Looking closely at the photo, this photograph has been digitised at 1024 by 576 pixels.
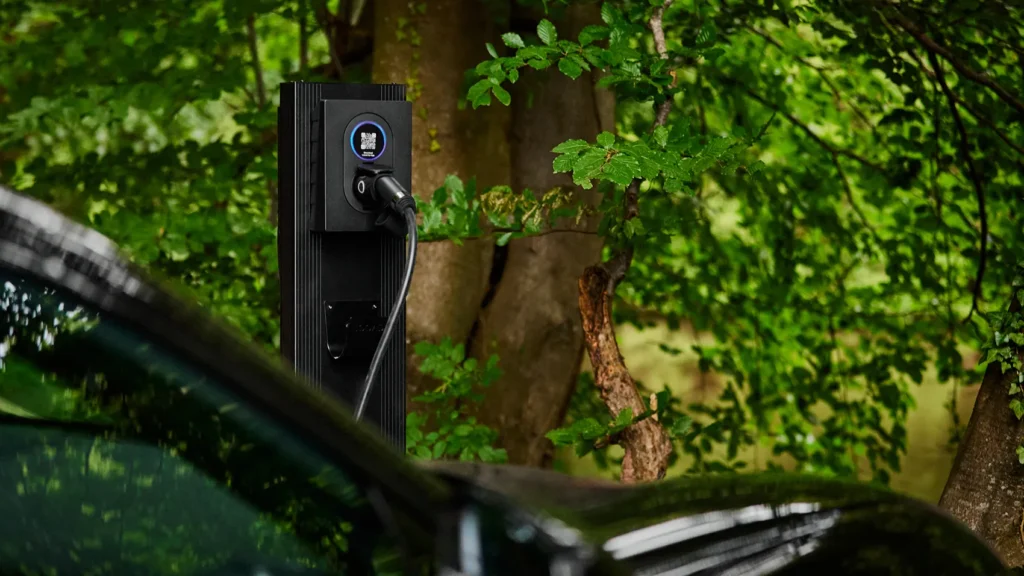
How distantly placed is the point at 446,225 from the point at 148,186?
6.99 feet

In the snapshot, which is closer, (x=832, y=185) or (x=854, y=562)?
(x=854, y=562)

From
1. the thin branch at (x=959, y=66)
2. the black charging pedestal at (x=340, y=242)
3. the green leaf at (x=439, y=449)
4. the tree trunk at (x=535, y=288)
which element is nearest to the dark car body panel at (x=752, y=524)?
the black charging pedestal at (x=340, y=242)

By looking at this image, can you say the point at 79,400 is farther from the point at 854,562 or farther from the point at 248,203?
the point at 248,203

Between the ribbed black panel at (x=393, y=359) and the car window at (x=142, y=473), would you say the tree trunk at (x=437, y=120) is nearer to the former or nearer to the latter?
the ribbed black panel at (x=393, y=359)

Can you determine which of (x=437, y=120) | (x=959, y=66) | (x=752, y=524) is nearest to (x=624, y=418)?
(x=752, y=524)

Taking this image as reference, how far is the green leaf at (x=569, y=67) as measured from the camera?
2.97 metres

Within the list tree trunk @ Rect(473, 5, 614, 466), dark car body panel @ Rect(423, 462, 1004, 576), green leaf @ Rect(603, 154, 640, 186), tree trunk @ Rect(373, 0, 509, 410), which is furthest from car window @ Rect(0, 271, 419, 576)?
tree trunk @ Rect(473, 5, 614, 466)

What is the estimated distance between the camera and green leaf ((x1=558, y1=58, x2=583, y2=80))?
9.73 ft

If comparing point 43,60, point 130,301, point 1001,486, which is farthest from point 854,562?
point 43,60

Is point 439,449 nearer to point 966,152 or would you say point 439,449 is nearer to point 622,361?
point 622,361

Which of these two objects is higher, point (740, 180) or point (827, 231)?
point (740, 180)

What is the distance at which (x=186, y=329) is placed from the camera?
1.18m

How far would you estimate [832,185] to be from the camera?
5.68 metres

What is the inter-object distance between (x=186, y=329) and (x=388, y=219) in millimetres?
1496
